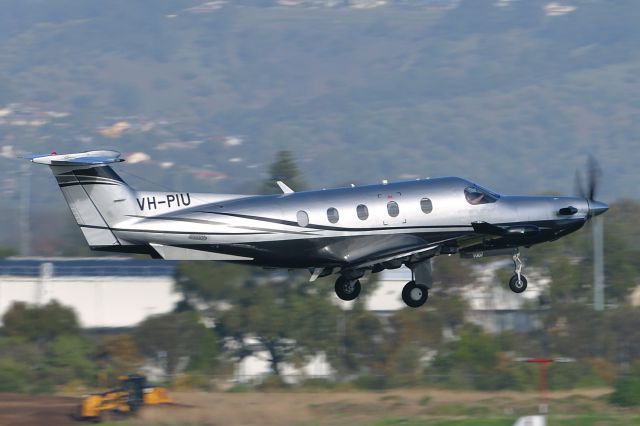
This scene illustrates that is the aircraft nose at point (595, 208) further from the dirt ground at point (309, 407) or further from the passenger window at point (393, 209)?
the dirt ground at point (309, 407)

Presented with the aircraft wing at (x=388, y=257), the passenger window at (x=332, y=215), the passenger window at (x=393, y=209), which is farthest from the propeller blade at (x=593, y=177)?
the passenger window at (x=332, y=215)

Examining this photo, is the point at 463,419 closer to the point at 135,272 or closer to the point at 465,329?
the point at 465,329

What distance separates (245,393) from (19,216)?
6675cm

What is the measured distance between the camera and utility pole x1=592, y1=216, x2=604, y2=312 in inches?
3509

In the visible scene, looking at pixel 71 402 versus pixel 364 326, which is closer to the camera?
pixel 71 402

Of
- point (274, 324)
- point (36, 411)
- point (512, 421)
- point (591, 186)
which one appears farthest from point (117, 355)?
point (591, 186)

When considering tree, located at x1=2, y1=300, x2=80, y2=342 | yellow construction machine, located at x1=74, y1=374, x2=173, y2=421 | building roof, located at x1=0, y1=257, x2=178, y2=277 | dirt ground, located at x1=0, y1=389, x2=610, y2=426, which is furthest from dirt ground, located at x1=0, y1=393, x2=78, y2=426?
building roof, located at x1=0, y1=257, x2=178, y2=277

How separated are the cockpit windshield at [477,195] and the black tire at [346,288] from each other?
436cm

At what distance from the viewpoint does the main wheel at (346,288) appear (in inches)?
1453

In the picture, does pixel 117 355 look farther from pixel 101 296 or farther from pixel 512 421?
pixel 512 421

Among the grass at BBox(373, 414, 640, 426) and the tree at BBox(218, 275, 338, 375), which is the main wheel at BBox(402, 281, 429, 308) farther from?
the tree at BBox(218, 275, 338, 375)

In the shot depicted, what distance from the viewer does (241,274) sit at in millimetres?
78125

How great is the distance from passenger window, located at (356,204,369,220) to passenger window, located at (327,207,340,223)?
27.2 inches

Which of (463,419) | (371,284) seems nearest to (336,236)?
(463,419)
